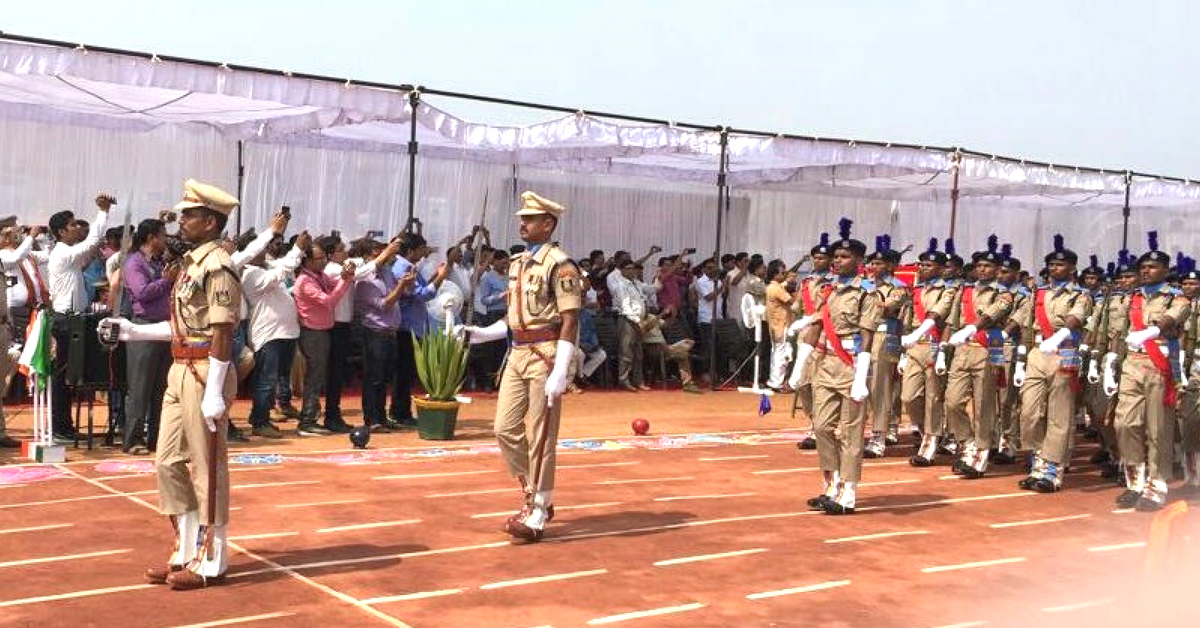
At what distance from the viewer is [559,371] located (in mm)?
8125

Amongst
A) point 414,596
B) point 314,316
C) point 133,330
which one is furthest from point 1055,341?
point 133,330

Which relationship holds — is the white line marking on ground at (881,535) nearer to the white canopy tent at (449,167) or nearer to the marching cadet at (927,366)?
the marching cadet at (927,366)

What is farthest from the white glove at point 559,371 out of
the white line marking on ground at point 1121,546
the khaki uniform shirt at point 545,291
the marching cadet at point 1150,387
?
the marching cadet at point 1150,387

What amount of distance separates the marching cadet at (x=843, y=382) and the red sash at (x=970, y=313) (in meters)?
2.74

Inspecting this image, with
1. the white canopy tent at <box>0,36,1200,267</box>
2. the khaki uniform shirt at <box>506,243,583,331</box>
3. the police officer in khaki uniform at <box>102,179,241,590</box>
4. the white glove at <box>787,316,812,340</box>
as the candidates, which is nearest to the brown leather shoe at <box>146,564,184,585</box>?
the police officer in khaki uniform at <box>102,179,241,590</box>

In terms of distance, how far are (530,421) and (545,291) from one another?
0.80 metres

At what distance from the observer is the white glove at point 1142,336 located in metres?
10.4

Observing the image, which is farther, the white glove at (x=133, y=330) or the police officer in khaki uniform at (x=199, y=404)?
the white glove at (x=133, y=330)

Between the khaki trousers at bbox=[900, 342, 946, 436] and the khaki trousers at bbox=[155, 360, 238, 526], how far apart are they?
7430mm

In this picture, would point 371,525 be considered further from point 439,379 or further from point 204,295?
point 439,379

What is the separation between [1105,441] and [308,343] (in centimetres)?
747

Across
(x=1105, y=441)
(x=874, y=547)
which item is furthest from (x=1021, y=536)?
(x=1105, y=441)

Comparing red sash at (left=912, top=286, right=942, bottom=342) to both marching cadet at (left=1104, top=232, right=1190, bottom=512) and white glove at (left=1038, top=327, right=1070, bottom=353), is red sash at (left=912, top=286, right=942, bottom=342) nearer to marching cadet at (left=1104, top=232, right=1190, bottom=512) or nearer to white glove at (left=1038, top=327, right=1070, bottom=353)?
white glove at (left=1038, top=327, right=1070, bottom=353)

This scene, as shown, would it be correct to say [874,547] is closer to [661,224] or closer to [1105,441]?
[1105,441]
